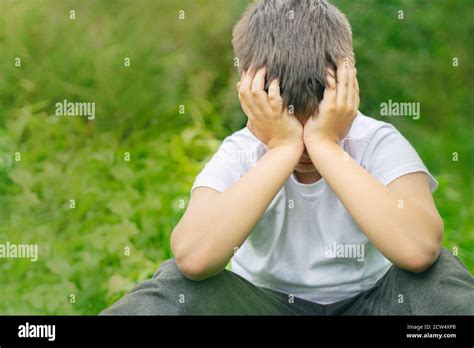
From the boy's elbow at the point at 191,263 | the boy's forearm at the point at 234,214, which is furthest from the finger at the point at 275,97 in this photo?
the boy's elbow at the point at 191,263

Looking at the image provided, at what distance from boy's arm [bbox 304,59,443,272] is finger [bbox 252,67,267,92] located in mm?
120

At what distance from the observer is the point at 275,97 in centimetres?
177

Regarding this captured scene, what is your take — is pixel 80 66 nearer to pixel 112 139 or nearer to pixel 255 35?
pixel 112 139

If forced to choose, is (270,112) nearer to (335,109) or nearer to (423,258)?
(335,109)

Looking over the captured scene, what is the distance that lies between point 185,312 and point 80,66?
2.12 feet

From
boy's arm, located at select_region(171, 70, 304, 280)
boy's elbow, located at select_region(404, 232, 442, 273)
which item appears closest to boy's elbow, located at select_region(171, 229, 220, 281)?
boy's arm, located at select_region(171, 70, 304, 280)

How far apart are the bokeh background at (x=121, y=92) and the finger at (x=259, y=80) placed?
0.85ft

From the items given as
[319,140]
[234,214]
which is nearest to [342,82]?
[319,140]

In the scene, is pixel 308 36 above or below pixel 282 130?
above

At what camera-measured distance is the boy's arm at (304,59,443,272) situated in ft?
5.58

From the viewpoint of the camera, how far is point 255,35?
1842mm

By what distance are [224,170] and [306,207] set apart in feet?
0.63

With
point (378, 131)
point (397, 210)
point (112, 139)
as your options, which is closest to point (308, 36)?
point (378, 131)

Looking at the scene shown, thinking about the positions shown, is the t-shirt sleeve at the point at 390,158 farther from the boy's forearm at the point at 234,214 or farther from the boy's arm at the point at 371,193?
the boy's forearm at the point at 234,214
